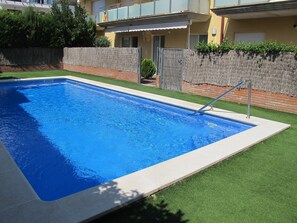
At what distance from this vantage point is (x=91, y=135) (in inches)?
389

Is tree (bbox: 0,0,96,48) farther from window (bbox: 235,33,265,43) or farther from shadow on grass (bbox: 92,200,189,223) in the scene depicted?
shadow on grass (bbox: 92,200,189,223)

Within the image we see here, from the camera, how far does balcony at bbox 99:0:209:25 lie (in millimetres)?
19759

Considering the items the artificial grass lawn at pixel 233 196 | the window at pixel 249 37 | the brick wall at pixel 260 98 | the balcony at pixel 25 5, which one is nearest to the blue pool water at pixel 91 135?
the artificial grass lawn at pixel 233 196

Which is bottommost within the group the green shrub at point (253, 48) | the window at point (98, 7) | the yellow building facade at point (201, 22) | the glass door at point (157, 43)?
the green shrub at point (253, 48)

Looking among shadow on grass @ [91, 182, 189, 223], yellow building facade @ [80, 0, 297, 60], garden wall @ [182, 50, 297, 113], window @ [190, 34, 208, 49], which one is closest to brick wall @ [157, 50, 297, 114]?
garden wall @ [182, 50, 297, 113]

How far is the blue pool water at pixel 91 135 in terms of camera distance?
23.0 feet

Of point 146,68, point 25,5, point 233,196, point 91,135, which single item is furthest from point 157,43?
point 25,5

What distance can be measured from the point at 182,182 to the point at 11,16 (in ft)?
86.5

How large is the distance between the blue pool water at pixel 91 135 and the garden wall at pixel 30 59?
1201cm

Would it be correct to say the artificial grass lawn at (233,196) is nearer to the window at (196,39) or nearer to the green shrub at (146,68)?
the green shrub at (146,68)

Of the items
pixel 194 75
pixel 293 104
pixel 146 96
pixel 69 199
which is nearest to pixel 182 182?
pixel 69 199

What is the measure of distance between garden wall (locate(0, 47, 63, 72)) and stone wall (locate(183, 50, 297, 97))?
1828 centimetres

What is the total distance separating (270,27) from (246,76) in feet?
18.7

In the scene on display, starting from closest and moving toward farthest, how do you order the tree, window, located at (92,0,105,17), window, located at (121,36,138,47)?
the tree, window, located at (121,36,138,47), window, located at (92,0,105,17)
